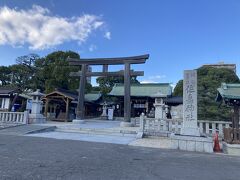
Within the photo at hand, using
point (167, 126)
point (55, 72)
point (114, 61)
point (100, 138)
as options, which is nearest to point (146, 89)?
point (114, 61)

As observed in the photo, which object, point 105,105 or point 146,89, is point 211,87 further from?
point 105,105

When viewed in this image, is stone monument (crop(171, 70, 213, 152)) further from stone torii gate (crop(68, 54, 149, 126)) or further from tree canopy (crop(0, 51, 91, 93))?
tree canopy (crop(0, 51, 91, 93))

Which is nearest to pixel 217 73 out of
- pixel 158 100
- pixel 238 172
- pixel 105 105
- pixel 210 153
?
pixel 105 105

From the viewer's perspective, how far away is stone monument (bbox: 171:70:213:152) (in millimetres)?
9125

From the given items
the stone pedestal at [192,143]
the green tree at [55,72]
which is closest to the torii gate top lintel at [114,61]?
the stone pedestal at [192,143]

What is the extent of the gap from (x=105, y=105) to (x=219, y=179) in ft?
86.7

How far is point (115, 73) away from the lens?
68.2ft

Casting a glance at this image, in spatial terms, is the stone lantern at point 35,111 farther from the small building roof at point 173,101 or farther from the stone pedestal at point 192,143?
the small building roof at point 173,101

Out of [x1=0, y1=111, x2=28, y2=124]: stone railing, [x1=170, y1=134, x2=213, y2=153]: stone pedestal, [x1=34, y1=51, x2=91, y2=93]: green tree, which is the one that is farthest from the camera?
[x1=34, y1=51, x2=91, y2=93]: green tree

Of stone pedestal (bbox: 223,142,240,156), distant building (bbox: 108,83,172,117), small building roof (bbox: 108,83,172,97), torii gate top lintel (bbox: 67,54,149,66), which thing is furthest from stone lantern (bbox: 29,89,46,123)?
small building roof (bbox: 108,83,172,97)

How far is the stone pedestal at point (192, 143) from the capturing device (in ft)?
29.7

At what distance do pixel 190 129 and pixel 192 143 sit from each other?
0.64 m

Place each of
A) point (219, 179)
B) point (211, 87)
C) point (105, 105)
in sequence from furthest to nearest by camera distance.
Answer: point (105, 105), point (211, 87), point (219, 179)

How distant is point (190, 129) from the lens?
951 cm
